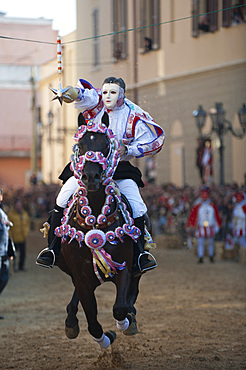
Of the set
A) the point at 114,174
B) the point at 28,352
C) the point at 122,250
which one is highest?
the point at 114,174

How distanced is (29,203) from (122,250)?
23.6m

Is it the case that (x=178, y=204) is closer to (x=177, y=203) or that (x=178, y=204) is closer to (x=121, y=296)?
(x=177, y=203)

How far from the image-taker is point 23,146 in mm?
60375

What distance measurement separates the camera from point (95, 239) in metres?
7.54

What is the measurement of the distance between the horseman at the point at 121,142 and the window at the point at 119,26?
5.97 meters

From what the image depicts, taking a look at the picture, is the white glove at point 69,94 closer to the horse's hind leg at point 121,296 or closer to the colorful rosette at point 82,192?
the colorful rosette at point 82,192

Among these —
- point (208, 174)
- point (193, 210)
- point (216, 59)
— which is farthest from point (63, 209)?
point (216, 59)

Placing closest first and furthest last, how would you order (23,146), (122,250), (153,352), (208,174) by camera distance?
(122,250) → (153,352) → (208,174) → (23,146)

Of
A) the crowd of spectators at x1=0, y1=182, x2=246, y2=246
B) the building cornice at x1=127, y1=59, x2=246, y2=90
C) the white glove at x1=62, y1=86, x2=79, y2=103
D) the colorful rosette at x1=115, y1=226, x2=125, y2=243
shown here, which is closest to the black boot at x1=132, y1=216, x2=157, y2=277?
the colorful rosette at x1=115, y1=226, x2=125, y2=243

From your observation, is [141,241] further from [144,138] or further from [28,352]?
[28,352]

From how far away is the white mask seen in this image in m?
8.16

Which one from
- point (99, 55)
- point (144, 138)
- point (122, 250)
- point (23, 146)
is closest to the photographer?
point (122, 250)

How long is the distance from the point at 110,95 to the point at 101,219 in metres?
1.37

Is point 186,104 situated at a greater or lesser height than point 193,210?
greater
